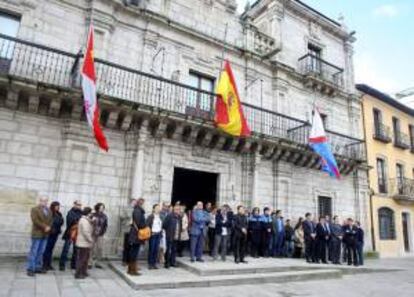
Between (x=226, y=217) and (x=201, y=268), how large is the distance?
2.04 metres

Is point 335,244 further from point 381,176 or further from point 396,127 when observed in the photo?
point 396,127

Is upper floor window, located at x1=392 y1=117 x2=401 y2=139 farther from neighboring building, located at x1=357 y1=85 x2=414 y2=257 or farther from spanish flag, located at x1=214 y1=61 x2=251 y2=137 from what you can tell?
spanish flag, located at x1=214 y1=61 x2=251 y2=137

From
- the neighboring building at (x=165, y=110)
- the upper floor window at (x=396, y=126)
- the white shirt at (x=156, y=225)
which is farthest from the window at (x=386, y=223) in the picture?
the white shirt at (x=156, y=225)

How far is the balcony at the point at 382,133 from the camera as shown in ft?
60.1

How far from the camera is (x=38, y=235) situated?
693 cm

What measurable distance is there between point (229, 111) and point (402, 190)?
13.8 m

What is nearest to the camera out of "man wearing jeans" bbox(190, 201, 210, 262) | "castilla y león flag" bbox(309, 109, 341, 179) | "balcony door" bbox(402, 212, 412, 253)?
"man wearing jeans" bbox(190, 201, 210, 262)

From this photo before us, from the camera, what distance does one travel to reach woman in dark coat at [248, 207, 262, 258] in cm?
1033

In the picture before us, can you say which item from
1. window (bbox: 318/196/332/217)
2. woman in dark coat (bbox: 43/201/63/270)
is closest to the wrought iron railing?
window (bbox: 318/196/332/217)

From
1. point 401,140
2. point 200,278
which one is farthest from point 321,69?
point 200,278

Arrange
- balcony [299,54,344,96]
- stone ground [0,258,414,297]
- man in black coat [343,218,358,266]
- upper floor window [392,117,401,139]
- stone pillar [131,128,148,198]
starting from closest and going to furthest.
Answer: stone ground [0,258,414,297]
stone pillar [131,128,148,198]
man in black coat [343,218,358,266]
balcony [299,54,344,96]
upper floor window [392,117,401,139]

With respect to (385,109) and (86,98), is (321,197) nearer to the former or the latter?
(385,109)

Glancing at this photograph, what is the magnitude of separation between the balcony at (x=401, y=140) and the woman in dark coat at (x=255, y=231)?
1347 centimetres

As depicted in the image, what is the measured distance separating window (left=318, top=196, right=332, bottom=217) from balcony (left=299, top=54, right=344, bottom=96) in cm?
537
